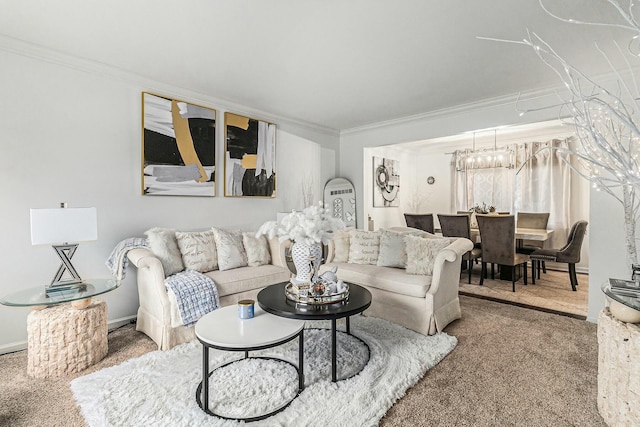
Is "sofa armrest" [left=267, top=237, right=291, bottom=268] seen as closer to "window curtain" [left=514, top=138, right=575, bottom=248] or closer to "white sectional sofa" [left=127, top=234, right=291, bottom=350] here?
"white sectional sofa" [left=127, top=234, right=291, bottom=350]

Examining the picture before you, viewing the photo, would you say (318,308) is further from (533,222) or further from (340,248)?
(533,222)

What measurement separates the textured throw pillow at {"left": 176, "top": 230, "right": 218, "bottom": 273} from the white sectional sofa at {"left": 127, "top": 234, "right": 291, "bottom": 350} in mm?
90

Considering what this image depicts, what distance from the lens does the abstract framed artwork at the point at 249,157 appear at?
409 cm

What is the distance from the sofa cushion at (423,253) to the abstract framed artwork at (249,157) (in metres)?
2.11

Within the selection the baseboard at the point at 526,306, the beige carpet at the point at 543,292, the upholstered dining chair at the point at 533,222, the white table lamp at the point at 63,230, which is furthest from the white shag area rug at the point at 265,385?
the upholstered dining chair at the point at 533,222

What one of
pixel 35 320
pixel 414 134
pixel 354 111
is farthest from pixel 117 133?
pixel 414 134

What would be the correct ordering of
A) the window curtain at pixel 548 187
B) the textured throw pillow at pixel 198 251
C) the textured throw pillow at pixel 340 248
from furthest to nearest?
the window curtain at pixel 548 187
the textured throw pillow at pixel 340 248
the textured throw pillow at pixel 198 251

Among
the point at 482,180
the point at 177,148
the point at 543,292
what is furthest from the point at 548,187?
the point at 177,148

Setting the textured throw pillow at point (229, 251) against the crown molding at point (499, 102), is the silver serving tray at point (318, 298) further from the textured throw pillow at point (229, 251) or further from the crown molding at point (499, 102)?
the crown molding at point (499, 102)

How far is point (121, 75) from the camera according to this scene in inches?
125

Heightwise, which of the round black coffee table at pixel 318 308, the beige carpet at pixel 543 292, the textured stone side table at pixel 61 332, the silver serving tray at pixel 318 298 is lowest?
the beige carpet at pixel 543 292

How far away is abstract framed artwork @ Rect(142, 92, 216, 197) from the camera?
3.38m

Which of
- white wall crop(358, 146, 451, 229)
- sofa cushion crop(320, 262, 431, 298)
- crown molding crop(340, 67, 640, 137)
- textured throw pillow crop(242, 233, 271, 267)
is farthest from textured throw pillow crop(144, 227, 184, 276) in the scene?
white wall crop(358, 146, 451, 229)

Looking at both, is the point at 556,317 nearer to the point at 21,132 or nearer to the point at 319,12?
the point at 319,12
